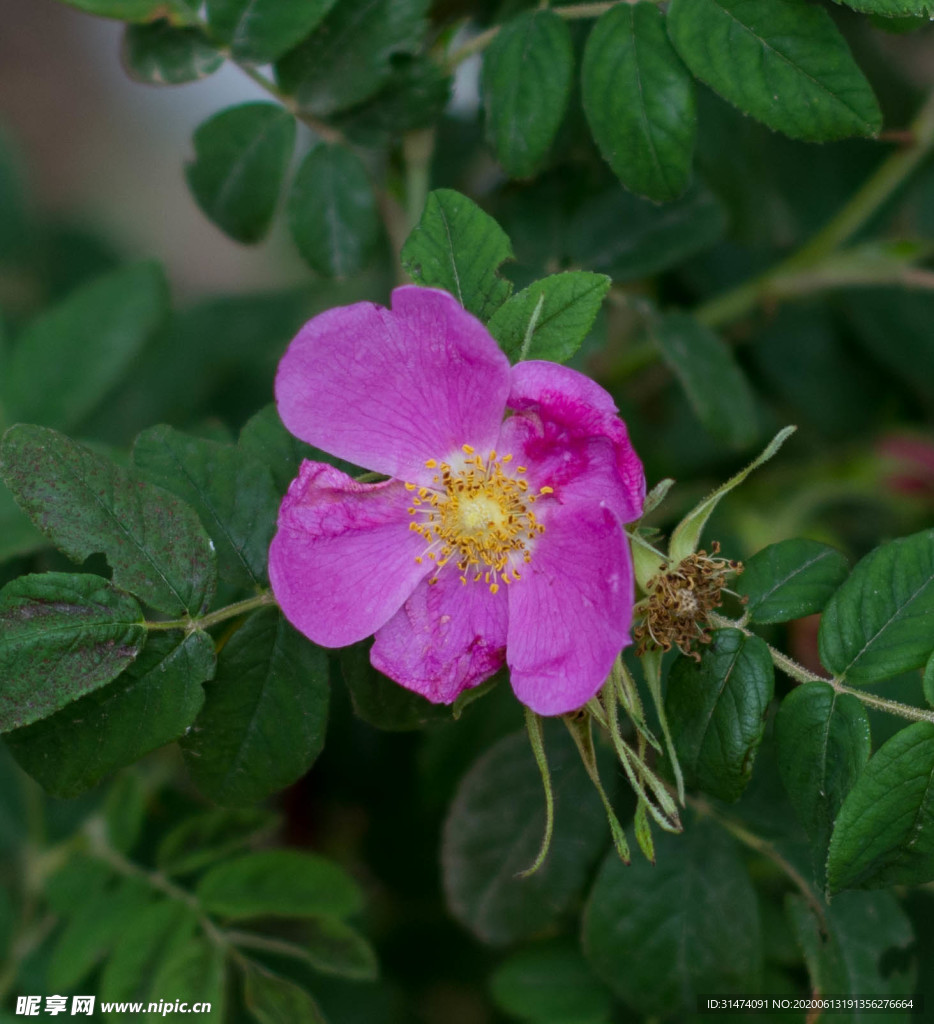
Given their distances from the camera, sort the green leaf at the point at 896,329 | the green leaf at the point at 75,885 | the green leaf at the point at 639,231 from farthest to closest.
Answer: the green leaf at the point at 896,329 → the green leaf at the point at 639,231 → the green leaf at the point at 75,885

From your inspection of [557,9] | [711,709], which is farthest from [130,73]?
[711,709]

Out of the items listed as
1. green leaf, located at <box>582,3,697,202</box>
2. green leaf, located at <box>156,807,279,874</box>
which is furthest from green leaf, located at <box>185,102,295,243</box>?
green leaf, located at <box>156,807,279,874</box>

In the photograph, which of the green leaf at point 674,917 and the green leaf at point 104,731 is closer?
the green leaf at point 104,731

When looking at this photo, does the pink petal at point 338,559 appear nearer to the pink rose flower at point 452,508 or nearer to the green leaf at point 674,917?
the pink rose flower at point 452,508

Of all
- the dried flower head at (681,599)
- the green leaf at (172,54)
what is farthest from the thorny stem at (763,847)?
the green leaf at (172,54)

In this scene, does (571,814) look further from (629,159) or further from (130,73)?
(130,73)

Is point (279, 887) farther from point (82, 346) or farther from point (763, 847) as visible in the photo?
point (82, 346)

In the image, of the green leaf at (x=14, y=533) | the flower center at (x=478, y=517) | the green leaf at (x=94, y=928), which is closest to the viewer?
the flower center at (x=478, y=517)

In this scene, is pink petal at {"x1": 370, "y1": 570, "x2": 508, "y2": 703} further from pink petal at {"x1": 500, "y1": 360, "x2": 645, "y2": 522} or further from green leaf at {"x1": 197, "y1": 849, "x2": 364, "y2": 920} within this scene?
green leaf at {"x1": 197, "y1": 849, "x2": 364, "y2": 920}
